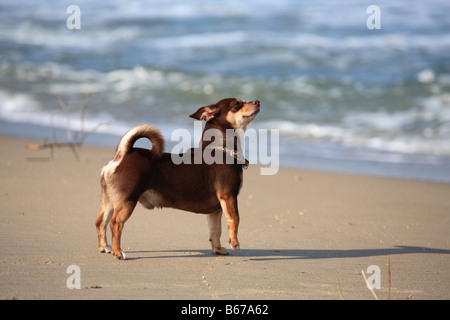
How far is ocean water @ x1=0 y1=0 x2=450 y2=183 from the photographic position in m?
12.5

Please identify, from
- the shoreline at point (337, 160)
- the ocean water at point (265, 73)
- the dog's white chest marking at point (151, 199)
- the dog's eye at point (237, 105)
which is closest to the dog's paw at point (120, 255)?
the dog's white chest marking at point (151, 199)

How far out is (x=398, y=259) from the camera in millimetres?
6133

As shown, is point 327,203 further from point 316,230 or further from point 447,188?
point 447,188

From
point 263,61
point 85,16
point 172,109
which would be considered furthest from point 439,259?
point 85,16


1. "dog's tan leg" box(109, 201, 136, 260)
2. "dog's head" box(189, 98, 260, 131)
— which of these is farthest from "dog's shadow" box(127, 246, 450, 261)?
"dog's head" box(189, 98, 260, 131)

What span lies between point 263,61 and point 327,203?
12.4 meters

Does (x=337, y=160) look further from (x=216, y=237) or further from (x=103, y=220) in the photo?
(x=103, y=220)

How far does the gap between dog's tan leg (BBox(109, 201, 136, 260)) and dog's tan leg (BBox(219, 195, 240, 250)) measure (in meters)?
0.75

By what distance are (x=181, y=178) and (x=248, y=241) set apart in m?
1.18

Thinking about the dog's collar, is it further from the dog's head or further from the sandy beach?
the sandy beach

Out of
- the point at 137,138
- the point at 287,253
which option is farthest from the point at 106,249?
the point at 287,253

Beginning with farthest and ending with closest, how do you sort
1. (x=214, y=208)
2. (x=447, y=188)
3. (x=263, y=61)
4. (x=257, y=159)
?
1. (x=263, y=61)
2. (x=257, y=159)
3. (x=447, y=188)
4. (x=214, y=208)

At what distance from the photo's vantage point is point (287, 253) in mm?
6160

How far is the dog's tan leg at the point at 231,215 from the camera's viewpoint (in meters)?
5.73
